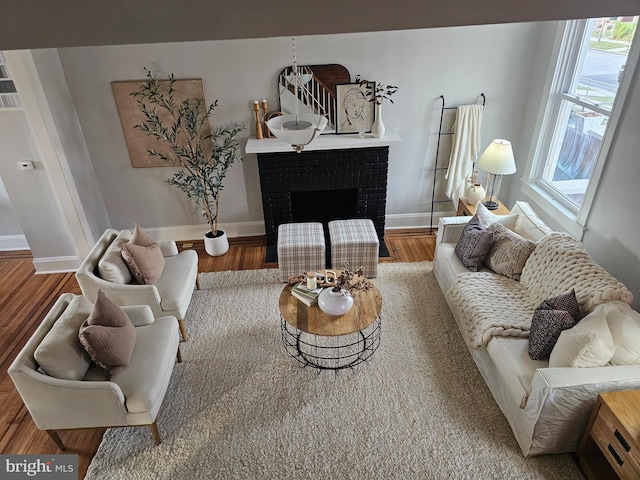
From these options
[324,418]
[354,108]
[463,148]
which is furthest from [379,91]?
[324,418]

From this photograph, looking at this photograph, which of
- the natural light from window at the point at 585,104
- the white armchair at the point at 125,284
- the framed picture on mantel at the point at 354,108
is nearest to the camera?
the white armchair at the point at 125,284

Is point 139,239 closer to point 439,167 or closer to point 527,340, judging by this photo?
point 527,340

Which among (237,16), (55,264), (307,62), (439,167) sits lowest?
(55,264)

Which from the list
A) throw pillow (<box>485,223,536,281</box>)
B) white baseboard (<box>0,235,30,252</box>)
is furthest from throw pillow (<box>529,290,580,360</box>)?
white baseboard (<box>0,235,30,252</box>)

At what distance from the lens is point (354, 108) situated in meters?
4.19

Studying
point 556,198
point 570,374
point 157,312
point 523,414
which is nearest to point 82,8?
point 570,374

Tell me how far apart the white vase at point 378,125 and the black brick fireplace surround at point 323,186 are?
14 cm

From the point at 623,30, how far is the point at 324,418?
3.57 m

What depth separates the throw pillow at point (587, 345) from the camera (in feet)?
7.32

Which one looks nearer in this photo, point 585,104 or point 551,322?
point 551,322

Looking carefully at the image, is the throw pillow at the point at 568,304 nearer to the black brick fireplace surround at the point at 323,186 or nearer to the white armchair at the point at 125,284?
the black brick fireplace surround at the point at 323,186

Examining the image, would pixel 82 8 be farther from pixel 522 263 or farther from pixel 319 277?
pixel 522 263

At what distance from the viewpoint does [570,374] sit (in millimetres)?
2209

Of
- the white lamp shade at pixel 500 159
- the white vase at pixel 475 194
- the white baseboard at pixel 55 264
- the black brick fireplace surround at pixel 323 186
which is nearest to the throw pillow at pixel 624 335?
the white lamp shade at pixel 500 159
